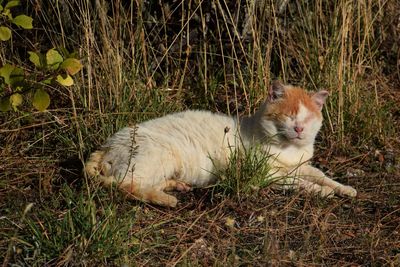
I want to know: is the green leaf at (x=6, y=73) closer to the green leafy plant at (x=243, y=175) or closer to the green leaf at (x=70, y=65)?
the green leaf at (x=70, y=65)

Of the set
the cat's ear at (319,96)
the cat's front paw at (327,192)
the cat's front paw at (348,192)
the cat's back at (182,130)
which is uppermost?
the cat's ear at (319,96)

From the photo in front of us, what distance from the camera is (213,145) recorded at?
411cm

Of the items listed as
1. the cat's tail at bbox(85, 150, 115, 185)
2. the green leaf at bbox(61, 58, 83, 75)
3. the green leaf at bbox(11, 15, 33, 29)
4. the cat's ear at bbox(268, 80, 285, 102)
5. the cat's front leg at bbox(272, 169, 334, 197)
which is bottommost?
the cat's front leg at bbox(272, 169, 334, 197)

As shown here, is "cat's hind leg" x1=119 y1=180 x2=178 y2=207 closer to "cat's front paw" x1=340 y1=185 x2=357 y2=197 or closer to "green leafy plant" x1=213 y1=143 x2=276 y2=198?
"green leafy plant" x1=213 y1=143 x2=276 y2=198

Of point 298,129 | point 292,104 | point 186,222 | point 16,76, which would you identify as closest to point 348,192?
point 298,129

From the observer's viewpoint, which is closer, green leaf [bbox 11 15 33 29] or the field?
the field

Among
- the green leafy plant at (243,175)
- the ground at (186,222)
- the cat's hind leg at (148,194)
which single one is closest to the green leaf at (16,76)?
the ground at (186,222)

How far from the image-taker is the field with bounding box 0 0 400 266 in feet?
10.4

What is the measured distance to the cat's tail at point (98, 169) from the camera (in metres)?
3.61

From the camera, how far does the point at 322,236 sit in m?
3.37

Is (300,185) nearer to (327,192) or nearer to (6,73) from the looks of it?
(327,192)

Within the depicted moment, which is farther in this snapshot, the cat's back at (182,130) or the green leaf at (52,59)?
the cat's back at (182,130)

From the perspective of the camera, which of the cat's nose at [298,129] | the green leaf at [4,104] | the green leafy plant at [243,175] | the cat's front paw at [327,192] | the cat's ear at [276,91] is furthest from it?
the cat's ear at [276,91]

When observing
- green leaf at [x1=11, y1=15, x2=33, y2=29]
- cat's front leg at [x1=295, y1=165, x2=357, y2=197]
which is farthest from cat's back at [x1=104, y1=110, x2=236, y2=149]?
green leaf at [x1=11, y1=15, x2=33, y2=29]
